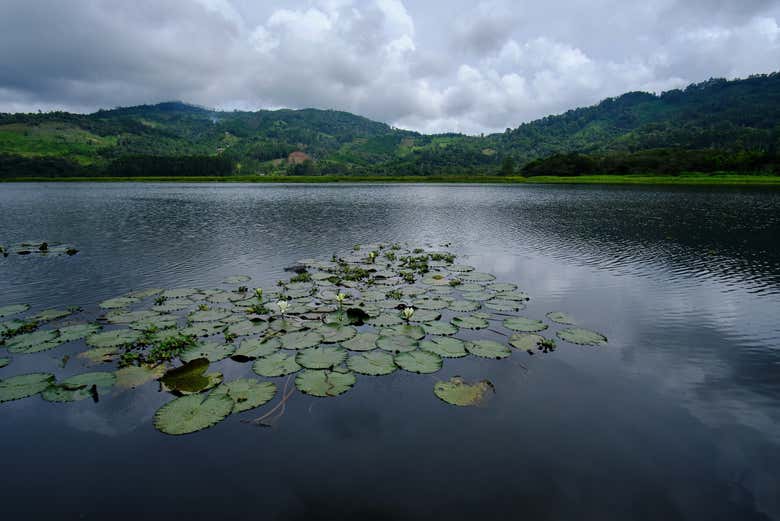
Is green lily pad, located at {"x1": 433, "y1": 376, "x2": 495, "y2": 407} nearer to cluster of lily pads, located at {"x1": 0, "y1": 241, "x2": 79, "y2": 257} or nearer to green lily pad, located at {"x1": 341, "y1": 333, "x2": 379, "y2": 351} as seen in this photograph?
green lily pad, located at {"x1": 341, "y1": 333, "x2": 379, "y2": 351}

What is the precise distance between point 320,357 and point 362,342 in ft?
4.61

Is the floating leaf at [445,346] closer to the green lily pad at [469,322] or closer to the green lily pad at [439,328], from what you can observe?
the green lily pad at [439,328]

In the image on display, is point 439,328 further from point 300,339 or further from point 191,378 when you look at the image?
point 191,378

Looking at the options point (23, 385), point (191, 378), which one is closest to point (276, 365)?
point (191, 378)

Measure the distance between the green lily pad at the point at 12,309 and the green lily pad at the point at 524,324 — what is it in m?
17.2

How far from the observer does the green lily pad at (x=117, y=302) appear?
1405 centimetres

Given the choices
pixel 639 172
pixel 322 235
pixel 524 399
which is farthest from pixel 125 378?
pixel 639 172

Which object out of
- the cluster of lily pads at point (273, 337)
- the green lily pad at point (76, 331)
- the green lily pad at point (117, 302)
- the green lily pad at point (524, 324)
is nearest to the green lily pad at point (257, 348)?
the cluster of lily pads at point (273, 337)

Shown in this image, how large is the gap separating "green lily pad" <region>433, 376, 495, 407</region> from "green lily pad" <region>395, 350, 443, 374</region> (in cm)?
59

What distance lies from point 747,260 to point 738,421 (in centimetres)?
2080

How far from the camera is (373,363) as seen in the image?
9.84 metres

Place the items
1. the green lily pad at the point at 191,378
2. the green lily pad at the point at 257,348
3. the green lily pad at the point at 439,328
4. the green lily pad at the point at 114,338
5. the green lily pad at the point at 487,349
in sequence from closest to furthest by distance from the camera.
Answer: the green lily pad at the point at 191,378 < the green lily pad at the point at 257,348 < the green lily pad at the point at 487,349 < the green lily pad at the point at 114,338 < the green lily pad at the point at 439,328

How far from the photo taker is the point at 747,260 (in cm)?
2284

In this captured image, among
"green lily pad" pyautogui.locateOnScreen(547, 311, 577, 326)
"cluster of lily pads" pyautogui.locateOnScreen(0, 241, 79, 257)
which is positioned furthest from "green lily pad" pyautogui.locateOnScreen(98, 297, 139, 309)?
"green lily pad" pyautogui.locateOnScreen(547, 311, 577, 326)
